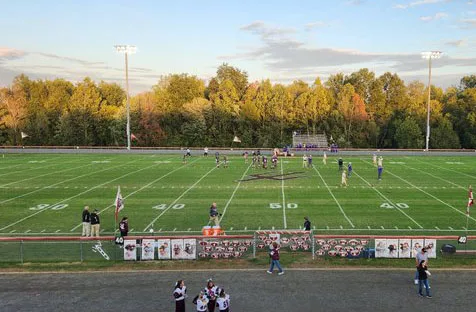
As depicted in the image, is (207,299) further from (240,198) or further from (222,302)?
(240,198)

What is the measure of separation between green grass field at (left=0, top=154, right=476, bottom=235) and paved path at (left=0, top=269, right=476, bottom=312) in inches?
208

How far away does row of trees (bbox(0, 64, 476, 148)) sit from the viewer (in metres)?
82.3

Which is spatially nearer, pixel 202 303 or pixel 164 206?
pixel 202 303

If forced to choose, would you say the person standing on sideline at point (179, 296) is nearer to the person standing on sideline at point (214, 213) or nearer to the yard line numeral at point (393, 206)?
the person standing on sideline at point (214, 213)

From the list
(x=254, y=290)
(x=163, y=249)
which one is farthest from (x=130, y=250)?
(x=254, y=290)

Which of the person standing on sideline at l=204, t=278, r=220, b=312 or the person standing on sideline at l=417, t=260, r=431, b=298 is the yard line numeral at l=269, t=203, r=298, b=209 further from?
the person standing on sideline at l=204, t=278, r=220, b=312

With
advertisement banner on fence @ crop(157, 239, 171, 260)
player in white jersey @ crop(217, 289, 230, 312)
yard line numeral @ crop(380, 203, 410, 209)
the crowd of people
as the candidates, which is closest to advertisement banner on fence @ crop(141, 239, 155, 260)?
advertisement banner on fence @ crop(157, 239, 171, 260)

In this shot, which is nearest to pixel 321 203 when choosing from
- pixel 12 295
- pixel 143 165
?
pixel 12 295

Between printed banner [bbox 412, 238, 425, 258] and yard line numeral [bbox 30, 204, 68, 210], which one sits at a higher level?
printed banner [bbox 412, 238, 425, 258]

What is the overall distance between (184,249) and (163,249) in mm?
729

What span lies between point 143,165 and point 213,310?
36.6 m

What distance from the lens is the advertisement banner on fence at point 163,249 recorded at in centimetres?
1488

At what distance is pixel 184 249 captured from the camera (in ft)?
49.2

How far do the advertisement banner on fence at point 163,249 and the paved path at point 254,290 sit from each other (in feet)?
3.21
